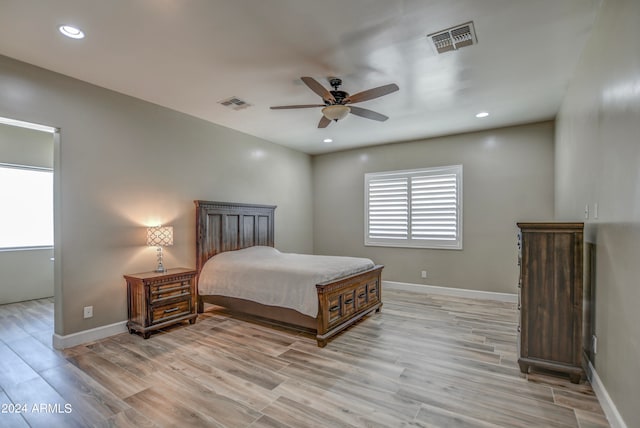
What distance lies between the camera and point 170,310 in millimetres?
3846

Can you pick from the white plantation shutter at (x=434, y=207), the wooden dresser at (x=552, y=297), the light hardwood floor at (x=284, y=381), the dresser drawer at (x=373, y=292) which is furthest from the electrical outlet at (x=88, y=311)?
the white plantation shutter at (x=434, y=207)

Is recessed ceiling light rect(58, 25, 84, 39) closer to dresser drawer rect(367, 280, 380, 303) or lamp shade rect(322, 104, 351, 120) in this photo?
lamp shade rect(322, 104, 351, 120)

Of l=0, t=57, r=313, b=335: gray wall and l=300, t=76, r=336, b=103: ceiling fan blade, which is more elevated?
l=300, t=76, r=336, b=103: ceiling fan blade

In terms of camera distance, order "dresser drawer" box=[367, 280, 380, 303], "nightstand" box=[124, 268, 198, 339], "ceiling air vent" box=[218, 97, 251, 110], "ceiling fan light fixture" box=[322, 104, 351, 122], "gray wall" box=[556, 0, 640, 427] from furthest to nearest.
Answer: "dresser drawer" box=[367, 280, 380, 303]
"ceiling air vent" box=[218, 97, 251, 110]
"nightstand" box=[124, 268, 198, 339]
"ceiling fan light fixture" box=[322, 104, 351, 122]
"gray wall" box=[556, 0, 640, 427]

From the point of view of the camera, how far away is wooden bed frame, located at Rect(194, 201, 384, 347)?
3.51 metres

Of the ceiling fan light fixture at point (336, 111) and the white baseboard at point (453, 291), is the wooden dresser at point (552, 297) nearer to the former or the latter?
the ceiling fan light fixture at point (336, 111)

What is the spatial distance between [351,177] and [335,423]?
5168 millimetres

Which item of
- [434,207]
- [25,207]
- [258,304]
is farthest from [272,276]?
A: [25,207]

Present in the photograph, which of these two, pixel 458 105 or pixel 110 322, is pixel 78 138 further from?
pixel 458 105

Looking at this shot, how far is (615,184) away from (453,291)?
151 inches

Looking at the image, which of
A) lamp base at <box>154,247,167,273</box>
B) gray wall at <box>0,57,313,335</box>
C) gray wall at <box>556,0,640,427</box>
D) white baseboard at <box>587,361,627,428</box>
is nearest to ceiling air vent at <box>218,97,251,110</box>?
gray wall at <box>0,57,313,335</box>

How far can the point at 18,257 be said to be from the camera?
5.12 m

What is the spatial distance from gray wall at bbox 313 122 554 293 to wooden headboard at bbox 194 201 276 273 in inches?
81.5

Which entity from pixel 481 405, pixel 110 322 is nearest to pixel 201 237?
pixel 110 322
